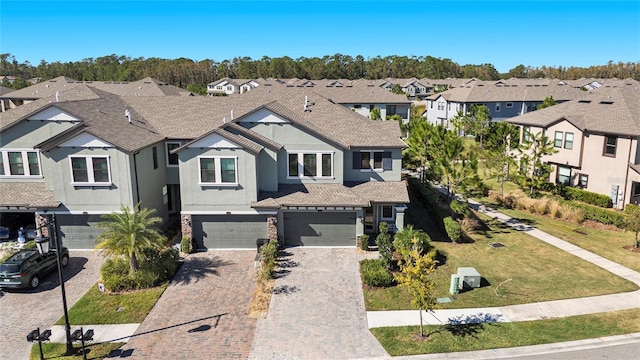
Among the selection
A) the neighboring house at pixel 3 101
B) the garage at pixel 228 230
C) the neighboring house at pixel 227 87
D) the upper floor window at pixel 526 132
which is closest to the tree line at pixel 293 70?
the neighboring house at pixel 227 87

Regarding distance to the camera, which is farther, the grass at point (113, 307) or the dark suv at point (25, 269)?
the dark suv at point (25, 269)

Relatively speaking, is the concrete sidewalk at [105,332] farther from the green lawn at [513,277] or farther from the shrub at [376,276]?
the shrub at [376,276]

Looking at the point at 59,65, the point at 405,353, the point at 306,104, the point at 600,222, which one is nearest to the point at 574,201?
the point at 600,222

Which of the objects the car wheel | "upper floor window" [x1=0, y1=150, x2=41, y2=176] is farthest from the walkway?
"upper floor window" [x1=0, y1=150, x2=41, y2=176]

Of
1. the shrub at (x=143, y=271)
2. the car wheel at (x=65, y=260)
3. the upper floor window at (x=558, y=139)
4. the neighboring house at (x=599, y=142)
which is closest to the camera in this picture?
the shrub at (x=143, y=271)

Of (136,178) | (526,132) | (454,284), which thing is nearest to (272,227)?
(136,178)

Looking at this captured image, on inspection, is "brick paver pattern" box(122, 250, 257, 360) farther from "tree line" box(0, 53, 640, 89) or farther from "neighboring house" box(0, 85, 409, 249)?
"tree line" box(0, 53, 640, 89)
